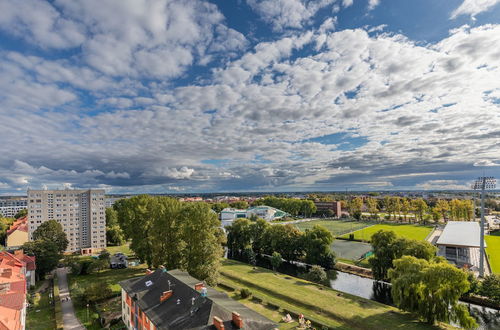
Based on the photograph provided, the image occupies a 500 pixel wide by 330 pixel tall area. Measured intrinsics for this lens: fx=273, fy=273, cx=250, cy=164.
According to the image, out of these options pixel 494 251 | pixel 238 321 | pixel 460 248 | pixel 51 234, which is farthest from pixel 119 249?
pixel 494 251

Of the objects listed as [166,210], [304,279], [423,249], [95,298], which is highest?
[166,210]

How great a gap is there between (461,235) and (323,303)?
45.8 m

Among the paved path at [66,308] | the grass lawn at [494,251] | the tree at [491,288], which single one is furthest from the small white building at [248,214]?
the tree at [491,288]

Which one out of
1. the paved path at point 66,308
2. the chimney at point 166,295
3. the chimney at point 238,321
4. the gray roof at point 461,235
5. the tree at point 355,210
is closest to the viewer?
the chimney at point 238,321

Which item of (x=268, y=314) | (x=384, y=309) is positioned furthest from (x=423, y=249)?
(x=268, y=314)

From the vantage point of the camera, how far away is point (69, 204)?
74.0m

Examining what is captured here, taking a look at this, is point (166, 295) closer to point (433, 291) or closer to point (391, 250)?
point (433, 291)

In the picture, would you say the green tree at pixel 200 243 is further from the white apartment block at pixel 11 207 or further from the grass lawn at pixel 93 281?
the white apartment block at pixel 11 207

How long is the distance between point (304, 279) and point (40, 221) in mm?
66992

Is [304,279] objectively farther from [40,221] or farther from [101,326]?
[40,221]

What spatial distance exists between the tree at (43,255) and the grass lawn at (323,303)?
3024 cm

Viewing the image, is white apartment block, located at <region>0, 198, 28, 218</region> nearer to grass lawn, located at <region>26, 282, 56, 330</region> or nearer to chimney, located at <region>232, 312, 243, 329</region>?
grass lawn, located at <region>26, 282, 56, 330</region>

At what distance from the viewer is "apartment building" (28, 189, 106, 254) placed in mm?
70000

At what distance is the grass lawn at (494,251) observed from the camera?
5223cm
